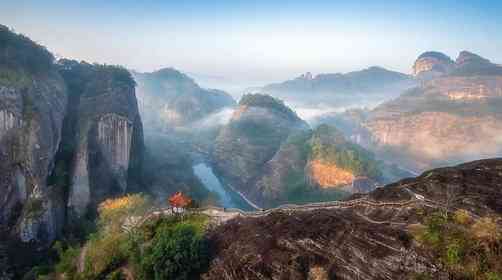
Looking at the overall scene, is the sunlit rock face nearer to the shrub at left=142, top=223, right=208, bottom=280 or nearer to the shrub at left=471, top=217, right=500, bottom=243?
the shrub at left=142, top=223, right=208, bottom=280

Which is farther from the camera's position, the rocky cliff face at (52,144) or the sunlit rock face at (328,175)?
the sunlit rock face at (328,175)

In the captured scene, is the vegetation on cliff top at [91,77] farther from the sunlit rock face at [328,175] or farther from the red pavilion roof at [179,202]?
the red pavilion roof at [179,202]

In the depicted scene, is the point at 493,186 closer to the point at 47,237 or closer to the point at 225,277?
the point at 225,277

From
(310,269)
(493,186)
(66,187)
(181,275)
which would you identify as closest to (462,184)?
(493,186)

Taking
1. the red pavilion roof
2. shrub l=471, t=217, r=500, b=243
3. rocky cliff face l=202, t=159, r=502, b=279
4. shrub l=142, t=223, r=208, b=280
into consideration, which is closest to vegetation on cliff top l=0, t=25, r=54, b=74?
the red pavilion roof

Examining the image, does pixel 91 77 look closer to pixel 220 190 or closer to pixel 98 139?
pixel 98 139

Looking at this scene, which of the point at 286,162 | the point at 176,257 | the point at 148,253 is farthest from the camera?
the point at 286,162

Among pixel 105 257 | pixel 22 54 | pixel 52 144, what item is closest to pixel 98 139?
pixel 52 144

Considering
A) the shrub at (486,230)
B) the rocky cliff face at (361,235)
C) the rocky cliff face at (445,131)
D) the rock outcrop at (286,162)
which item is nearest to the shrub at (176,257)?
the rocky cliff face at (361,235)
